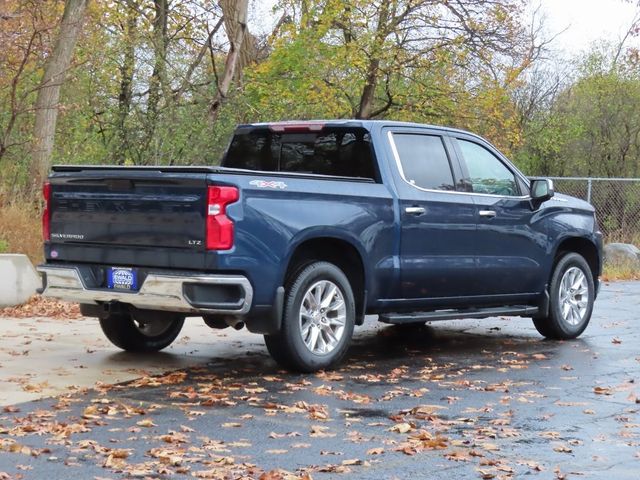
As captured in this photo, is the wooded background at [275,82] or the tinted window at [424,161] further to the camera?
the wooded background at [275,82]

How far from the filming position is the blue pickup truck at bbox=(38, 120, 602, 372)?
798 centimetres

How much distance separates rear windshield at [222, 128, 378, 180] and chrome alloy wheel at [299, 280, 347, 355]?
3.87ft

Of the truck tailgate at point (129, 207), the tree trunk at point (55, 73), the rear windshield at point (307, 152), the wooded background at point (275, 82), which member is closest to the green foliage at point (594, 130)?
the wooded background at point (275, 82)

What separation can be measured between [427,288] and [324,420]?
2.92m

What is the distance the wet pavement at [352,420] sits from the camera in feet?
18.6

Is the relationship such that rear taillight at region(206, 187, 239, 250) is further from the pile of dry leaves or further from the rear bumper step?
the pile of dry leaves

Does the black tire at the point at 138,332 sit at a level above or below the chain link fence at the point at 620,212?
below

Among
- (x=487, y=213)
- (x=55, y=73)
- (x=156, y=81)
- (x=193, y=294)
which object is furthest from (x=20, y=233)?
(x=193, y=294)

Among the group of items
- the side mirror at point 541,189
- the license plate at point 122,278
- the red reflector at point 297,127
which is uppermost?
the red reflector at point 297,127

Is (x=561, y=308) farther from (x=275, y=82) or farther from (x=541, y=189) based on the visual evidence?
(x=275, y=82)

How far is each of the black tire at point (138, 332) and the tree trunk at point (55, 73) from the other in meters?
9.65

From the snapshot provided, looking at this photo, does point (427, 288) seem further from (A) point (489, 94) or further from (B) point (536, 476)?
(A) point (489, 94)

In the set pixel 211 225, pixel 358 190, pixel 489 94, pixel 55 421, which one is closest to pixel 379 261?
pixel 358 190

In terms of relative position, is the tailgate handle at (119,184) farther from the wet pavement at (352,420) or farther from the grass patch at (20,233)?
the grass patch at (20,233)
